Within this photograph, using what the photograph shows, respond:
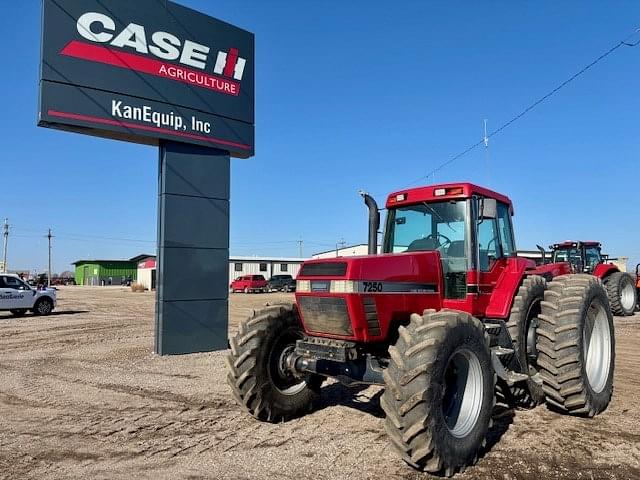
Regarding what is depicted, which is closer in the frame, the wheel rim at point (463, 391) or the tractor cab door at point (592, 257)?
the wheel rim at point (463, 391)

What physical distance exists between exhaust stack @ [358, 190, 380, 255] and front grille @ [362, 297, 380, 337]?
150 cm

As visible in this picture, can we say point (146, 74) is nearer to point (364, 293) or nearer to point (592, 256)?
point (364, 293)

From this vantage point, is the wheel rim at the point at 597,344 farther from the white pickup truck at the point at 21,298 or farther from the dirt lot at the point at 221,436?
the white pickup truck at the point at 21,298

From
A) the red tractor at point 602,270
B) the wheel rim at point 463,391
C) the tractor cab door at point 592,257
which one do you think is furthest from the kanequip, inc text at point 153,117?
the tractor cab door at point 592,257

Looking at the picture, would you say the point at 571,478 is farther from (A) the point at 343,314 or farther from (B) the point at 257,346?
(B) the point at 257,346

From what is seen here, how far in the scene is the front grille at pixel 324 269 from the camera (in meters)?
5.14

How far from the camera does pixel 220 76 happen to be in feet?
40.9

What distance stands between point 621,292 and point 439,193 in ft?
50.8

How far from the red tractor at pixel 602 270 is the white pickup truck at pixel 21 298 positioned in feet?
68.1

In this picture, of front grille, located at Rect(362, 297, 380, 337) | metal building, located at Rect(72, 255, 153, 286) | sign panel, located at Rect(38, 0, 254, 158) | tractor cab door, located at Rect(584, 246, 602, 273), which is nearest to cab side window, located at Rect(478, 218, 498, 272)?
front grille, located at Rect(362, 297, 380, 337)

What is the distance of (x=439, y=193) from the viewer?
6375 mm

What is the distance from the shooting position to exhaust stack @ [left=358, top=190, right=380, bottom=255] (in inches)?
256

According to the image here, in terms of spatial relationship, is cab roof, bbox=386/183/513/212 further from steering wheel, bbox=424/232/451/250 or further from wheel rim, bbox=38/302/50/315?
wheel rim, bbox=38/302/50/315

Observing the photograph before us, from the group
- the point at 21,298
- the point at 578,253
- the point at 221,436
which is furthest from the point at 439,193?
the point at 21,298
